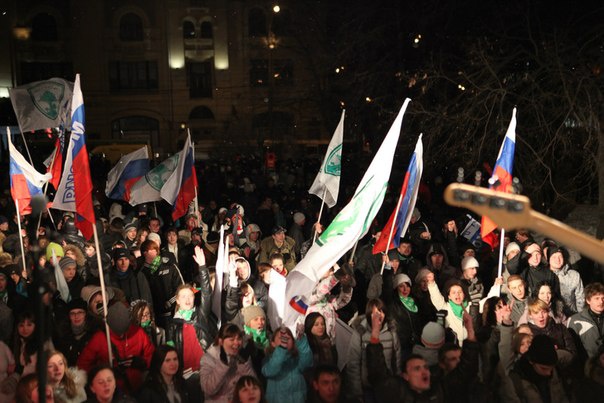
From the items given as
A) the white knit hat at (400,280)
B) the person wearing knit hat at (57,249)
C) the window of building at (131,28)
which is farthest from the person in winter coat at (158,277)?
the window of building at (131,28)

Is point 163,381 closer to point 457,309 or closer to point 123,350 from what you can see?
point 123,350

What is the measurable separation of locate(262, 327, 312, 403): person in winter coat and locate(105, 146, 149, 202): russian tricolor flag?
27.2 feet

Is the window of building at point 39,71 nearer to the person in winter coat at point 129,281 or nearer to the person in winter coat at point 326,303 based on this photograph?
the person in winter coat at point 129,281

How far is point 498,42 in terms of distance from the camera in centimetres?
1430

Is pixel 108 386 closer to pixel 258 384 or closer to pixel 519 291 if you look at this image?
pixel 258 384

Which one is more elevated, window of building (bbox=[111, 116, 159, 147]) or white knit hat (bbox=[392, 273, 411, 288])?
white knit hat (bbox=[392, 273, 411, 288])

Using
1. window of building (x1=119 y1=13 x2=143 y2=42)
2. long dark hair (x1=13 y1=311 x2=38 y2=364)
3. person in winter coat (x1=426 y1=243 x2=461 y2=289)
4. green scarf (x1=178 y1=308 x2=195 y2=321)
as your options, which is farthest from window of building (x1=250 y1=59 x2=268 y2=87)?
long dark hair (x1=13 y1=311 x2=38 y2=364)

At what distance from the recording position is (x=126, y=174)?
13.6m

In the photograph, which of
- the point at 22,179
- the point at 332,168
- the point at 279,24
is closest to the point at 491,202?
the point at 332,168

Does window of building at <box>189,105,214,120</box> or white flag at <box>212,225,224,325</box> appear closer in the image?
white flag at <box>212,225,224,325</box>

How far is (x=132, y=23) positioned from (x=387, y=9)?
36098 mm

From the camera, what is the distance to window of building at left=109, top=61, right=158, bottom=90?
51594 mm

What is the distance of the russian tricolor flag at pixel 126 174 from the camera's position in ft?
44.7

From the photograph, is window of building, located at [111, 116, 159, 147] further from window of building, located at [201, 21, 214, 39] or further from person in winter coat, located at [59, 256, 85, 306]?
person in winter coat, located at [59, 256, 85, 306]
